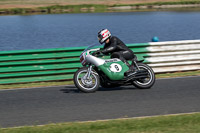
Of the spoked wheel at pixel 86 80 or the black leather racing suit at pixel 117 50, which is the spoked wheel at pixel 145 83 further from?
the spoked wheel at pixel 86 80

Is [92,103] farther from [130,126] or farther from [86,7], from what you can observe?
[86,7]

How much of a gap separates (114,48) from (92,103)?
5.67 ft

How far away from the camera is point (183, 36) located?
33.8 meters

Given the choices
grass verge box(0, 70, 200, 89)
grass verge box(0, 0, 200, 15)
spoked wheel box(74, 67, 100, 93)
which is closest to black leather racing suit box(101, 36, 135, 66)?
spoked wheel box(74, 67, 100, 93)

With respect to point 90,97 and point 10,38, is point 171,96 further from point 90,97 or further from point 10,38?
point 10,38

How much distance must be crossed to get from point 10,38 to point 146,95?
27.0 metres

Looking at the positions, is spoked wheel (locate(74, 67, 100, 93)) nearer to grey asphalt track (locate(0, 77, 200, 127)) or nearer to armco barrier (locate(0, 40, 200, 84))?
grey asphalt track (locate(0, 77, 200, 127))

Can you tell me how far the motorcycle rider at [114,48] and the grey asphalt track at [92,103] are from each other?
800 mm

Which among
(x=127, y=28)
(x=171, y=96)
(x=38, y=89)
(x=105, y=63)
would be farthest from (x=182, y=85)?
(x=127, y=28)

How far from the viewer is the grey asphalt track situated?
23.0ft

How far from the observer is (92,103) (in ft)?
26.4

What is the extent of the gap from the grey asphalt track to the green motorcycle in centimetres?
23

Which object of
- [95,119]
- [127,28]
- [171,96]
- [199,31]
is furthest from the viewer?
[127,28]

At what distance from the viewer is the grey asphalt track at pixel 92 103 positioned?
700 centimetres
